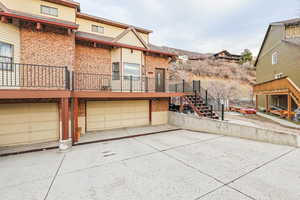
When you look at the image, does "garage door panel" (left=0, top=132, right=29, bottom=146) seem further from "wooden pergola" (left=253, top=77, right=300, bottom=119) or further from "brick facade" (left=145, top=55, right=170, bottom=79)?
"wooden pergola" (left=253, top=77, right=300, bottom=119)

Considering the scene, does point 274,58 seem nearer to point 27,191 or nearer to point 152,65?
point 152,65

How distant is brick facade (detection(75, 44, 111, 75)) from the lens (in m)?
8.02

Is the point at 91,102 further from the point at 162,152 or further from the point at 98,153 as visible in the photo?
the point at 162,152

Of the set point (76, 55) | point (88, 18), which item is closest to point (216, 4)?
point (88, 18)

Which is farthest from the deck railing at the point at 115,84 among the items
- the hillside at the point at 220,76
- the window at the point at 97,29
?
the hillside at the point at 220,76

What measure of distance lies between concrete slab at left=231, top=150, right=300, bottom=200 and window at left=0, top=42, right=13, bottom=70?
9587mm

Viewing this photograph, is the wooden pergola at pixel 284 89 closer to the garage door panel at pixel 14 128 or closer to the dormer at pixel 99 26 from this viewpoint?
the dormer at pixel 99 26

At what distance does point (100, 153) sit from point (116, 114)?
155 inches

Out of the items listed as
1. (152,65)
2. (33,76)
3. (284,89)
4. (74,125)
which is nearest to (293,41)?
(284,89)

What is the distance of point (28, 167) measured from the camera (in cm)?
422

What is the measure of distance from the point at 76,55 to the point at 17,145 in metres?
5.48

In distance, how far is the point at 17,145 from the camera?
6121mm

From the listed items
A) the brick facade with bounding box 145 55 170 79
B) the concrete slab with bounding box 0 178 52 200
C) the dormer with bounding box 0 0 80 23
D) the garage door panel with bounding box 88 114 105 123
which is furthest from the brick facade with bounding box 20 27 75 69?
the concrete slab with bounding box 0 178 52 200

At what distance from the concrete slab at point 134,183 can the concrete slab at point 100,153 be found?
0.47 m
